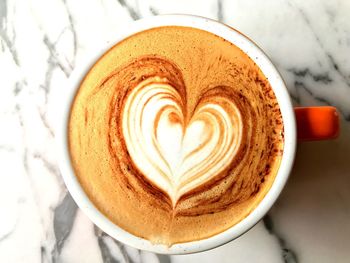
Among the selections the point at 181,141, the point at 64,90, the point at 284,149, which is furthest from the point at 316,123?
the point at 64,90

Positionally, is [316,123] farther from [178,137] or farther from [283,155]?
[178,137]

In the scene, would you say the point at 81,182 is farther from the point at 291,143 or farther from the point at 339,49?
the point at 339,49

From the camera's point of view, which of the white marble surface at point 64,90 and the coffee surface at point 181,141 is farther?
the white marble surface at point 64,90

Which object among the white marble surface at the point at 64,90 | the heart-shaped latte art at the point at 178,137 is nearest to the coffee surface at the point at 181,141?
the heart-shaped latte art at the point at 178,137

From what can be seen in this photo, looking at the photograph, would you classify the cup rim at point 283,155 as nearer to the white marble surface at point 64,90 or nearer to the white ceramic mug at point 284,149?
the white ceramic mug at point 284,149

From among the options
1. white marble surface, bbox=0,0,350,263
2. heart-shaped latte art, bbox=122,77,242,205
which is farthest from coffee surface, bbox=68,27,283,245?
white marble surface, bbox=0,0,350,263
